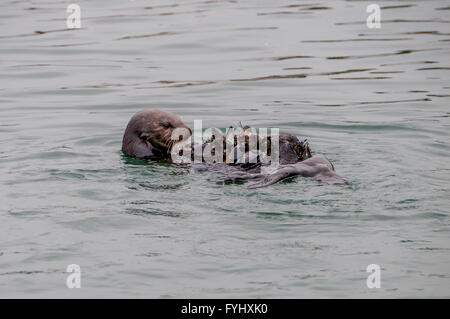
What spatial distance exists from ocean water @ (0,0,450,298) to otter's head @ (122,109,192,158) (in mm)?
221

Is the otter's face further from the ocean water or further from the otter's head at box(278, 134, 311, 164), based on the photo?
the otter's head at box(278, 134, 311, 164)

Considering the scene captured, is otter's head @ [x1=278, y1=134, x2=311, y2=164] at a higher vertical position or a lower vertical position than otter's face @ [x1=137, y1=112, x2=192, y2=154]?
lower

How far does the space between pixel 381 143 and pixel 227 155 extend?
2171 mm

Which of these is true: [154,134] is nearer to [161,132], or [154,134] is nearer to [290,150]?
[161,132]

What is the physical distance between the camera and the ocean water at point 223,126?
4.67m

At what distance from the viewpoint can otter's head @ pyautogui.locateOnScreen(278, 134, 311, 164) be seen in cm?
638

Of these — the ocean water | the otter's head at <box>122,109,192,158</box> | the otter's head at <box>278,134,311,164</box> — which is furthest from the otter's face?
the otter's head at <box>278,134,311,164</box>

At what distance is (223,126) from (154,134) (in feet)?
5.61

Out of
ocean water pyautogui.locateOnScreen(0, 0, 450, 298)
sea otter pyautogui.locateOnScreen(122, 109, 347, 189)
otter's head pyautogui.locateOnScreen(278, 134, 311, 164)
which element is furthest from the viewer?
otter's head pyautogui.locateOnScreen(278, 134, 311, 164)

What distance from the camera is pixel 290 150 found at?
21.0ft

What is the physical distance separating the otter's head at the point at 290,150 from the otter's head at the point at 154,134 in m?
1.24

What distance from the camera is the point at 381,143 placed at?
26.1ft

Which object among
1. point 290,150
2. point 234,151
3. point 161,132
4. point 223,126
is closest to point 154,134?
point 161,132
